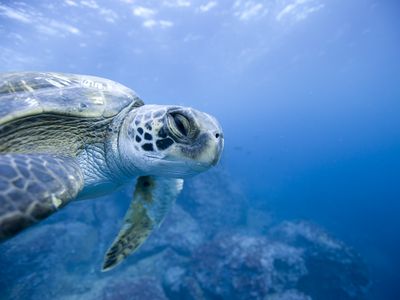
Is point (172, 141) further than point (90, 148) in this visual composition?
No

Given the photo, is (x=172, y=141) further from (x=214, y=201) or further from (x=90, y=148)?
(x=214, y=201)

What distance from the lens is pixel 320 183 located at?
30.3 meters

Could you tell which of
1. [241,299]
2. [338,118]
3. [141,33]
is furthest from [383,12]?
[338,118]

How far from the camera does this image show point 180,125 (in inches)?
70.2

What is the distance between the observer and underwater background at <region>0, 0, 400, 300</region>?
20.9 feet

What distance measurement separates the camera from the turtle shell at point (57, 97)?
1.89 m

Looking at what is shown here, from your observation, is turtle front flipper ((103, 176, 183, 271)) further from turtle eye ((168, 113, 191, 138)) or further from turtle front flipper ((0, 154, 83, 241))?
turtle front flipper ((0, 154, 83, 241))

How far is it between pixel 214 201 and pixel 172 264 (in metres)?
4.50

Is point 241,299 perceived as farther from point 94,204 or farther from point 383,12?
point 383,12

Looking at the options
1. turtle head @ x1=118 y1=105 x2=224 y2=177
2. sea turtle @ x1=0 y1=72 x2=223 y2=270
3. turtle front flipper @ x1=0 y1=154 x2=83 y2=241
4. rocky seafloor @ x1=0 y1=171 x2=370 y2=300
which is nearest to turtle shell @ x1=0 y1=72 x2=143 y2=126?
sea turtle @ x1=0 y1=72 x2=223 y2=270

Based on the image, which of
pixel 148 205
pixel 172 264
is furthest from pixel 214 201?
pixel 148 205

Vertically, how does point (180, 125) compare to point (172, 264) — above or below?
above

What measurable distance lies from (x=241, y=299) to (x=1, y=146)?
5.44 m

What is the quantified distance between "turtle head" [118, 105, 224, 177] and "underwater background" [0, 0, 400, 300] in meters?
4.83
